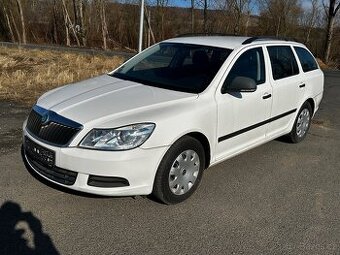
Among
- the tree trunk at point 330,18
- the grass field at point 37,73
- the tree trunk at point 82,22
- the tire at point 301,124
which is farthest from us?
the tree trunk at point 82,22

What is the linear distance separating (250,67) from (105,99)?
73.5 inches

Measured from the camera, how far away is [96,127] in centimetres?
346

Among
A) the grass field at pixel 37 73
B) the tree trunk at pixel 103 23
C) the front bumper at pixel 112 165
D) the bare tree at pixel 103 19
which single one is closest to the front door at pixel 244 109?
the front bumper at pixel 112 165

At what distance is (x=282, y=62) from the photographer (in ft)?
17.8

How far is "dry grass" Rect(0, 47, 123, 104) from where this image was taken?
8.93m

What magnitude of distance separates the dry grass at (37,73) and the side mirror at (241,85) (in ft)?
16.7

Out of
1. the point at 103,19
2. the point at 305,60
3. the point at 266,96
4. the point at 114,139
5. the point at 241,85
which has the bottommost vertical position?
the point at 114,139

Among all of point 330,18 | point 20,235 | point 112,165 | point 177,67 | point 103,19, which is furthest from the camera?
point 103,19

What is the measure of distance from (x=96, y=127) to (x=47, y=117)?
23.5 inches

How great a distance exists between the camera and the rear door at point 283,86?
16.8 ft

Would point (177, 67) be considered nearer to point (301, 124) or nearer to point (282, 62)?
point (282, 62)

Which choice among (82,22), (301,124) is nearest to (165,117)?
(301,124)

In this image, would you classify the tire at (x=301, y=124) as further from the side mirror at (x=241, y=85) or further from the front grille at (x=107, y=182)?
the front grille at (x=107, y=182)

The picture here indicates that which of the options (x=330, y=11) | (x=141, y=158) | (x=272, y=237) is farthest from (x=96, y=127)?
(x=330, y=11)
